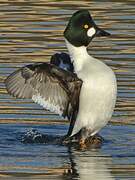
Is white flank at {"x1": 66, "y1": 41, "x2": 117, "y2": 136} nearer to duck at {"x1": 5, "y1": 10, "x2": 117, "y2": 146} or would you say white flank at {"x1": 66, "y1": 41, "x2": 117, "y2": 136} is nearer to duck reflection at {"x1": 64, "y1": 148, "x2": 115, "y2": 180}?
duck at {"x1": 5, "y1": 10, "x2": 117, "y2": 146}

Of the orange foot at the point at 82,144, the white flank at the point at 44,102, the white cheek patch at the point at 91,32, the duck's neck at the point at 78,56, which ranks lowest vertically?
the orange foot at the point at 82,144

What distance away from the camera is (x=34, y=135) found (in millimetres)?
14789

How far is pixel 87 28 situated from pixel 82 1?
9695mm

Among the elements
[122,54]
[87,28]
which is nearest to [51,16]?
[122,54]

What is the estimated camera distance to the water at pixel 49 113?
13.0 m

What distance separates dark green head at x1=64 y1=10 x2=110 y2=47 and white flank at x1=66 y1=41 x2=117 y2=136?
9 centimetres

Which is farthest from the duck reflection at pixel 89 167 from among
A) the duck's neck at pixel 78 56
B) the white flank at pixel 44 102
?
the duck's neck at pixel 78 56

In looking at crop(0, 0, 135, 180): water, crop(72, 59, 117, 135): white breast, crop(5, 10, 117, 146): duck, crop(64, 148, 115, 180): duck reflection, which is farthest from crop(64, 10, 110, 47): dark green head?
crop(64, 148, 115, 180): duck reflection

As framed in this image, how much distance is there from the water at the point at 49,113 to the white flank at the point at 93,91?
37cm

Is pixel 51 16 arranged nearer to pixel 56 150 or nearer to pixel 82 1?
pixel 82 1

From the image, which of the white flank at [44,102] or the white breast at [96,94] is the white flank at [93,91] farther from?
the white flank at [44,102]

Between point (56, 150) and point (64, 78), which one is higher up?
point (64, 78)

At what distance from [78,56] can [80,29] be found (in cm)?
41

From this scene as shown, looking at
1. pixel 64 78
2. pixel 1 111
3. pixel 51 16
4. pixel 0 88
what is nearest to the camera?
pixel 64 78
